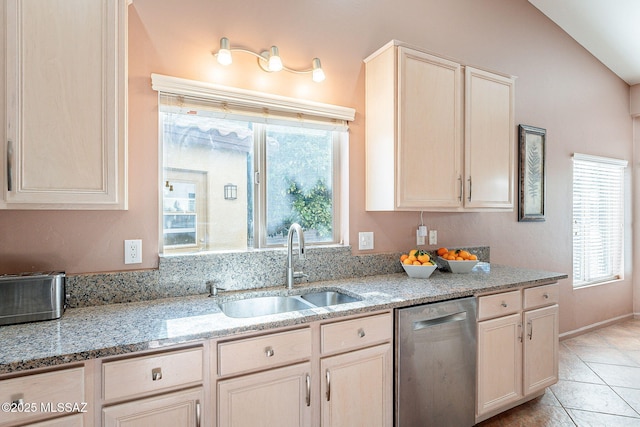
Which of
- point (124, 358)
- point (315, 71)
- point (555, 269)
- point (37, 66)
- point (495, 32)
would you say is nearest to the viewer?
point (124, 358)

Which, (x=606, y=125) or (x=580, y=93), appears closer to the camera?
(x=580, y=93)

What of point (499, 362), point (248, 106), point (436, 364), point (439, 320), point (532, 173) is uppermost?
point (248, 106)

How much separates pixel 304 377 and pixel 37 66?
162 cm

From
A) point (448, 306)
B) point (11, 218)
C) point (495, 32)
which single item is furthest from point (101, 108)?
point (495, 32)

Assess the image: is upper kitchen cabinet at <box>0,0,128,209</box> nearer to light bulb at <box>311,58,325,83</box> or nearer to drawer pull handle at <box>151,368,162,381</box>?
drawer pull handle at <box>151,368,162,381</box>

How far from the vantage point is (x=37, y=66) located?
131 centimetres

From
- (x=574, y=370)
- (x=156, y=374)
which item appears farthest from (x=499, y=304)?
(x=156, y=374)

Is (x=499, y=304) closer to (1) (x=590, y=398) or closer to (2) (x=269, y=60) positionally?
(1) (x=590, y=398)

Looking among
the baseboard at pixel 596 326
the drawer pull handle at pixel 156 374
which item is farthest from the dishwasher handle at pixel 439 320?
the baseboard at pixel 596 326

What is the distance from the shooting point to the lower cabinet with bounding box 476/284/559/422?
2.08 meters

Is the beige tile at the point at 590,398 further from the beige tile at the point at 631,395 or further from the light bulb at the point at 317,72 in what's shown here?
the light bulb at the point at 317,72

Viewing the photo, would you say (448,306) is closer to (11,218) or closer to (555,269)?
(11,218)

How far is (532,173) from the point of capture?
3312 mm

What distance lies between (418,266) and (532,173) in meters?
1.86
